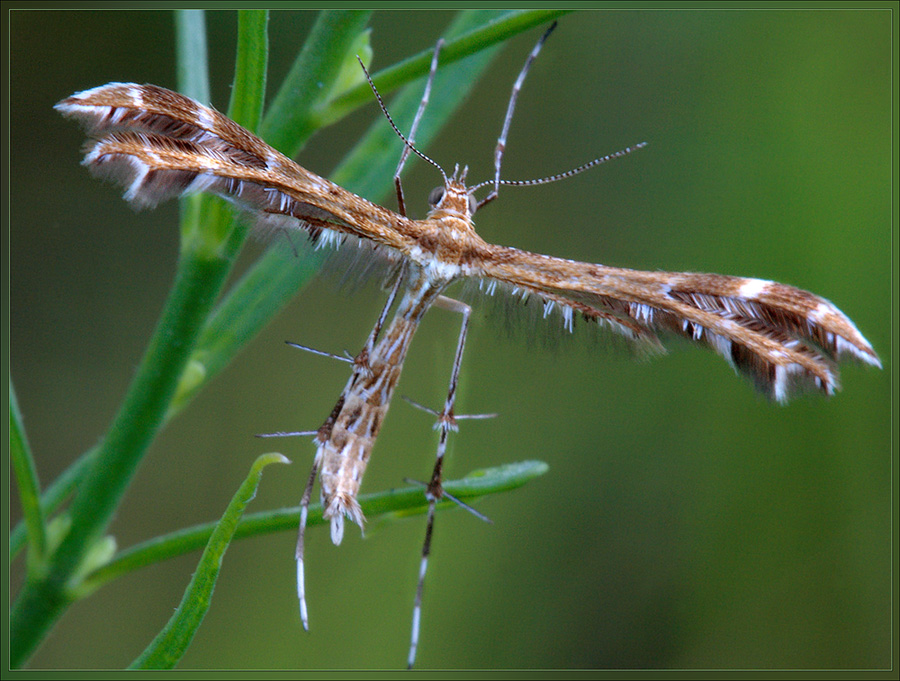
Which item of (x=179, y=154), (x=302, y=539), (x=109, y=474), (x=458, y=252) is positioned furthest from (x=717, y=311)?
(x=109, y=474)

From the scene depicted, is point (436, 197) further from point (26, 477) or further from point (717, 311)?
point (26, 477)

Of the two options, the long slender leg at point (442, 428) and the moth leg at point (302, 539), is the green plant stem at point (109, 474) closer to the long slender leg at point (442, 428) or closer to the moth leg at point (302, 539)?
the moth leg at point (302, 539)

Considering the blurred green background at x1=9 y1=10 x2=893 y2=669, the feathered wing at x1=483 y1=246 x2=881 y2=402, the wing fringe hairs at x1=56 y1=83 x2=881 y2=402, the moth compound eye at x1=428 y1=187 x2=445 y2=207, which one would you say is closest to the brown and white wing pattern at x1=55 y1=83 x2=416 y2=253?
the wing fringe hairs at x1=56 y1=83 x2=881 y2=402

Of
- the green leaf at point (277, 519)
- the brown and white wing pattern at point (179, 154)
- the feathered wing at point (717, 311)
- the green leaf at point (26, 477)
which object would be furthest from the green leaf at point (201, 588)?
the feathered wing at point (717, 311)

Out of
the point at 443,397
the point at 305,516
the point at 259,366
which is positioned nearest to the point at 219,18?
the point at 259,366

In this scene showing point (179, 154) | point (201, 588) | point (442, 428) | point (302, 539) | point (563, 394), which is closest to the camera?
point (201, 588)
